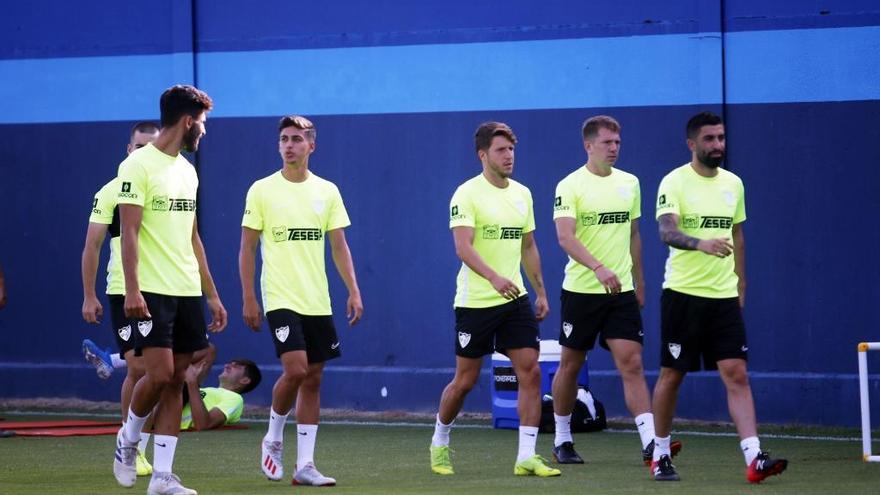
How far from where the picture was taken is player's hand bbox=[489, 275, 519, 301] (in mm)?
9984

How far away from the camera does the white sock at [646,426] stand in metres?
10.4

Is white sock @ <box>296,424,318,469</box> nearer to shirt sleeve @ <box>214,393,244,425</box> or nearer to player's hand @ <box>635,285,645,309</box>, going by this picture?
player's hand @ <box>635,285,645,309</box>

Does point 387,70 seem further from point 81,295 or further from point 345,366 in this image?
point 81,295

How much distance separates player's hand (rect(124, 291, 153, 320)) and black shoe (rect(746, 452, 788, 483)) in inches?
140

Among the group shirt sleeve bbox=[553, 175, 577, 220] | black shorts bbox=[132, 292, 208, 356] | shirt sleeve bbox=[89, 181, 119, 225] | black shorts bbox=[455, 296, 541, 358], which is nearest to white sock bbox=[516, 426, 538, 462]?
black shorts bbox=[455, 296, 541, 358]

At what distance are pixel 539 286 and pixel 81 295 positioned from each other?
7.14 meters

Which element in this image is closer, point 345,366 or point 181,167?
point 181,167

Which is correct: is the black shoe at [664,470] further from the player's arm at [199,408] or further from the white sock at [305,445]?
the player's arm at [199,408]

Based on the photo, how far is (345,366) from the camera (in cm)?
1548

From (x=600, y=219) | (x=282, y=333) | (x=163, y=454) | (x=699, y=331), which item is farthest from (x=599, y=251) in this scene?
(x=163, y=454)

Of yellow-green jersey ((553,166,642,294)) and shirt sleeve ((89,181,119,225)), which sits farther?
yellow-green jersey ((553,166,642,294))

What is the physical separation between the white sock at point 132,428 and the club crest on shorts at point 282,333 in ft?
3.25

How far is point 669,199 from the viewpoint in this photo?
9859 millimetres

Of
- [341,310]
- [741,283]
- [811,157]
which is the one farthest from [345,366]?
[741,283]
